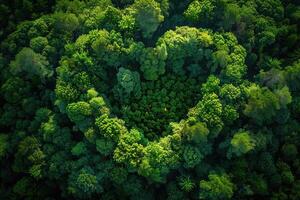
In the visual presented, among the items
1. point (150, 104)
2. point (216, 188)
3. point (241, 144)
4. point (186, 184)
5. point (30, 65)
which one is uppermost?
point (30, 65)

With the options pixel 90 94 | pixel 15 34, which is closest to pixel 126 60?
pixel 90 94

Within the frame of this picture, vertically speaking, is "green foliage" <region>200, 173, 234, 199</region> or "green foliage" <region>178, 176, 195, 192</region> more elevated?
"green foliage" <region>200, 173, 234, 199</region>

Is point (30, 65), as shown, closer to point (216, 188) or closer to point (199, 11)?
point (199, 11)

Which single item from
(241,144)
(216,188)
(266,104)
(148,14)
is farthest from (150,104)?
(266,104)

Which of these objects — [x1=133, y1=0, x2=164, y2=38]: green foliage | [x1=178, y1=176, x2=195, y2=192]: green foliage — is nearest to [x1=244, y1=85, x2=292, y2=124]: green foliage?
[x1=178, y1=176, x2=195, y2=192]: green foliage

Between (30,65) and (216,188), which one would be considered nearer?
(216,188)

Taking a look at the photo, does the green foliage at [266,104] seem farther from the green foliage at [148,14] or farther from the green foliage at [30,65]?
the green foliage at [30,65]

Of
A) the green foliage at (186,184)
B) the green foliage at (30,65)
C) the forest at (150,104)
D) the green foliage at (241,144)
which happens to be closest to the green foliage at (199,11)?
the forest at (150,104)

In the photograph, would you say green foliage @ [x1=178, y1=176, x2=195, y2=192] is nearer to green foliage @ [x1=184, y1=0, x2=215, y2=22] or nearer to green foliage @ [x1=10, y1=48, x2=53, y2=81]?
green foliage @ [x1=184, y1=0, x2=215, y2=22]

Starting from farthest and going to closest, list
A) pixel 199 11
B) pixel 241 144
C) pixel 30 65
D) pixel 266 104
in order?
1. pixel 199 11
2. pixel 30 65
3. pixel 266 104
4. pixel 241 144
